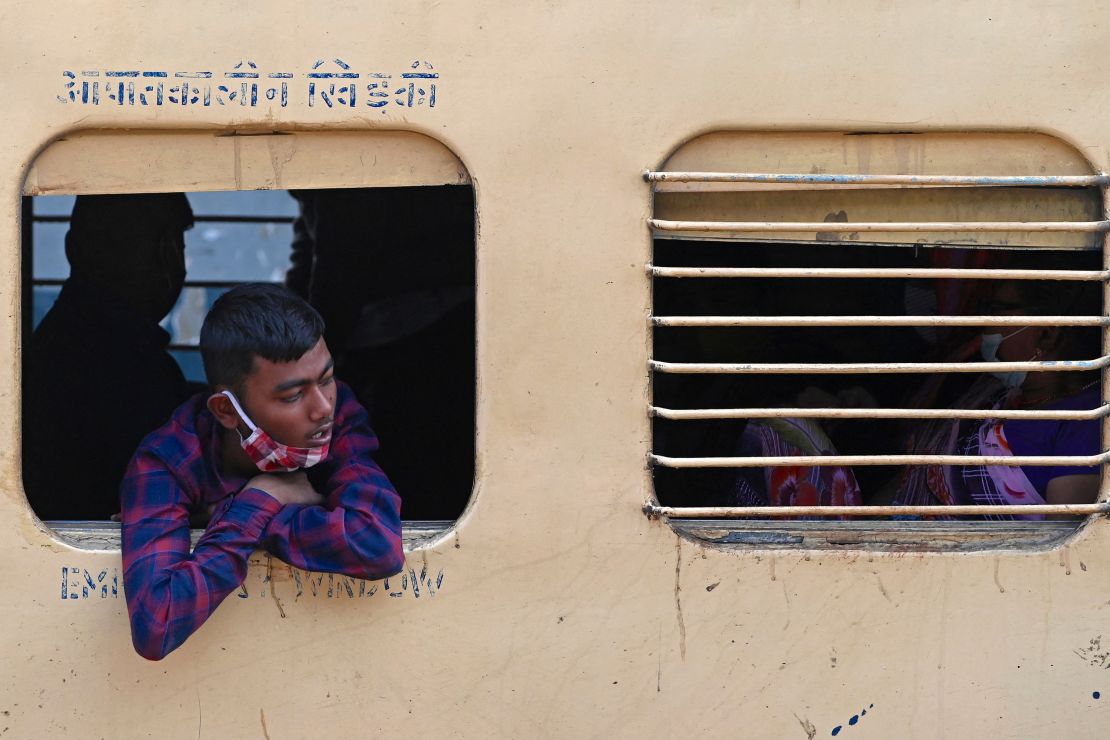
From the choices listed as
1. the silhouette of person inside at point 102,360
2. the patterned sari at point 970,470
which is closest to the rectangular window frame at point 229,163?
the silhouette of person inside at point 102,360

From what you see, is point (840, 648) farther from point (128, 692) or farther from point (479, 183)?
point (128, 692)

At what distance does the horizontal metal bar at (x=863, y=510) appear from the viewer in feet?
6.21

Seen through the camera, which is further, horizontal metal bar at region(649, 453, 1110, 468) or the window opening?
the window opening

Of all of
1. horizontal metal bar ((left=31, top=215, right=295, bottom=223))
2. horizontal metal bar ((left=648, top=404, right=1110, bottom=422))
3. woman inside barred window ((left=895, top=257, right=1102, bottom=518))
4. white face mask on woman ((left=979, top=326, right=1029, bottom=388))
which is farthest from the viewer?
horizontal metal bar ((left=31, top=215, right=295, bottom=223))

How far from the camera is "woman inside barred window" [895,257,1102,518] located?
2.03 meters

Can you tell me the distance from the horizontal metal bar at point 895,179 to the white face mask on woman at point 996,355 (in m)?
0.39

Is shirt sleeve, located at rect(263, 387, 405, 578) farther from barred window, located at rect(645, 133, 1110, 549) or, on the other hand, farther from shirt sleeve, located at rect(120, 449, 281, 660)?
barred window, located at rect(645, 133, 1110, 549)

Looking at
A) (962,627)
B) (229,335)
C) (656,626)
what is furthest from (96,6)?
(962,627)

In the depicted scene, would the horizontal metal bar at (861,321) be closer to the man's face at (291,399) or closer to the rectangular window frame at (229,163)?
the rectangular window frame at (229,163)

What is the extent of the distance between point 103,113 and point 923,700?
1.78 m

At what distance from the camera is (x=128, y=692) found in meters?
1.88

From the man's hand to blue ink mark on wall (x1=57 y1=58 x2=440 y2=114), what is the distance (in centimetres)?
65

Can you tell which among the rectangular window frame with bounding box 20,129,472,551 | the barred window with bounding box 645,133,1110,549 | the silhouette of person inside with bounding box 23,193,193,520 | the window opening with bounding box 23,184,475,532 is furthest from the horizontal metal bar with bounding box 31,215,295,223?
the barred window with bounding box 645,133,1110,549

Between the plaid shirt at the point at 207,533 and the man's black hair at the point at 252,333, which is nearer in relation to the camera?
the plaid shirt at the point at 207,533
